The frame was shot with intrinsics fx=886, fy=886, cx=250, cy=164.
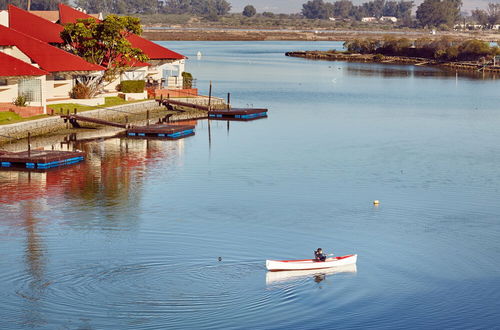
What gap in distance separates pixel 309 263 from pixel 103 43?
5165cm

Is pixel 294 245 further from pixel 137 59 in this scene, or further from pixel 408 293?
pixel 137 59

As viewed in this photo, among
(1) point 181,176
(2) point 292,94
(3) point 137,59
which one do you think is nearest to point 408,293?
(1) point 181,176

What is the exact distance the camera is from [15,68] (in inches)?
2539

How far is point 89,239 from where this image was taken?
3609 cm

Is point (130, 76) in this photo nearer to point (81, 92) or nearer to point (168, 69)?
point (168, 69)

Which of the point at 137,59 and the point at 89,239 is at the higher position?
the point at 137,59

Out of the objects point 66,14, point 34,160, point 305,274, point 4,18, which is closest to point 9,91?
point 4,18

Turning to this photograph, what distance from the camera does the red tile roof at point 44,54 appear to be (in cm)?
6981

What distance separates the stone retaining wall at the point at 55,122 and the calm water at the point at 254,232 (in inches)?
210

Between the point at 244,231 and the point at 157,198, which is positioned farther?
the point at 157,198

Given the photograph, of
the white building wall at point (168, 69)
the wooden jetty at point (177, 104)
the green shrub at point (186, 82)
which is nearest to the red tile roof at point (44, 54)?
the wooden jetty at point (177, 104)

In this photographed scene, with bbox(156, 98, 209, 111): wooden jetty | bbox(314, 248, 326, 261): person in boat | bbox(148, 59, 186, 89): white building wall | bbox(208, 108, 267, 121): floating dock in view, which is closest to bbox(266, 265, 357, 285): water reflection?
bbox(314, 248, 326, 261): person in boat

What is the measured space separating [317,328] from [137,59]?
5901 cm

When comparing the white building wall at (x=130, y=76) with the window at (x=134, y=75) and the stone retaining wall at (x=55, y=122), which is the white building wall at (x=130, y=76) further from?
the stone retaining wall at (x=55, y=122)
